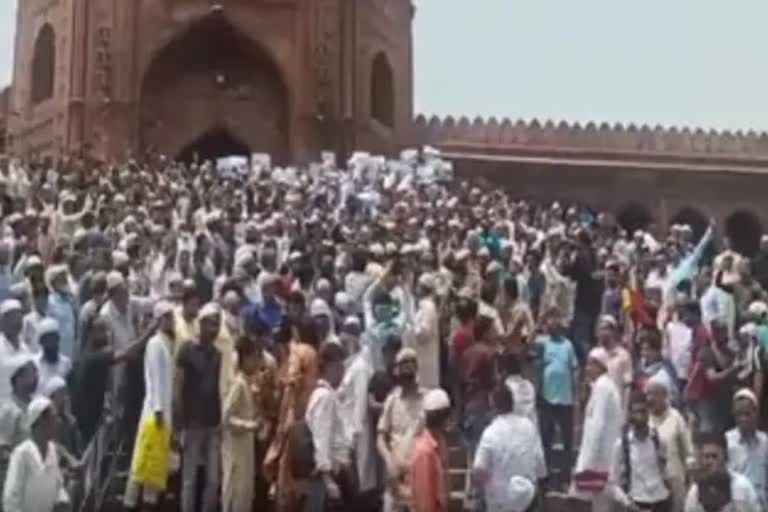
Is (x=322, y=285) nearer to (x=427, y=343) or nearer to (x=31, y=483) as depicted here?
(x=427, y=343)

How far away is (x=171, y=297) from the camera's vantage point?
1043cm

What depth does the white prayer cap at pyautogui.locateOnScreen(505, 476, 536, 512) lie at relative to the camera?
300 inches

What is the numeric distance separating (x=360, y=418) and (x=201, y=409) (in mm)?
910

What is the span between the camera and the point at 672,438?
28.0 feet

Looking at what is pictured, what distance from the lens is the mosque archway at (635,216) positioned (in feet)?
125

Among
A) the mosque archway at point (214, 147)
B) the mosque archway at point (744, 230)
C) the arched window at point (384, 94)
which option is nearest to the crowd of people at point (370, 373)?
the mosque archway at point (214, 147)

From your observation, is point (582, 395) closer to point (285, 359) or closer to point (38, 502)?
point (285, 359)

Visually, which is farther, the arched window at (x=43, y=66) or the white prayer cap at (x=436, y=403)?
the arched window at (x=43, y=66)

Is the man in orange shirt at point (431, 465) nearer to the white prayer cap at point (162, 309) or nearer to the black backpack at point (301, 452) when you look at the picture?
the black backpack at point (301, 452)

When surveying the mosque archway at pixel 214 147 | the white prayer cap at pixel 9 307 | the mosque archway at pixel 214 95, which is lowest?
the white prayer cap at pixel 9 307

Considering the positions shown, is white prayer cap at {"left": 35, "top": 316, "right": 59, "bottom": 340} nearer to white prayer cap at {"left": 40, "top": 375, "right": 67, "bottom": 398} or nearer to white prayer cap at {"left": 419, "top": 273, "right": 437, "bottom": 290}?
white prayer cap at {"left": 40, "top": 375, "right": 67, "bottom": 398}

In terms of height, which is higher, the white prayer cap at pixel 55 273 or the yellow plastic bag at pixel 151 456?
the white prayer cap at pixel 55 273

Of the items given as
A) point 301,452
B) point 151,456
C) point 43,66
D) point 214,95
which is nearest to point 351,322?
point 301,452

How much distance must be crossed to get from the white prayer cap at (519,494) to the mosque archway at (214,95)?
888 inches
